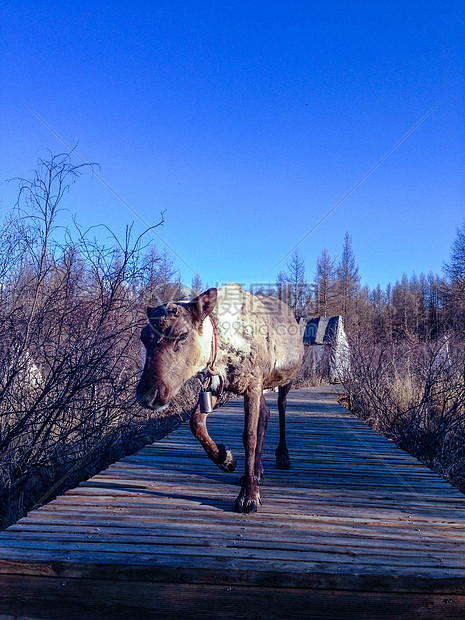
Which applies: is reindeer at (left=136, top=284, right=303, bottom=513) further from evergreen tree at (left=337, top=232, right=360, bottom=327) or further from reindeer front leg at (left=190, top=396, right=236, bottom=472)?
evergreen tree at (left=337, top=232, right=360, bottom=327)

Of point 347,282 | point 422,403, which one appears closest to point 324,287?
point 347,282

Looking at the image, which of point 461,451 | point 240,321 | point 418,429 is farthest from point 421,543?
point 461,451

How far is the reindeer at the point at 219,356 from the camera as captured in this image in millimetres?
3133

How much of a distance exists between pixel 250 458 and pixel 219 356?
0.85 meters

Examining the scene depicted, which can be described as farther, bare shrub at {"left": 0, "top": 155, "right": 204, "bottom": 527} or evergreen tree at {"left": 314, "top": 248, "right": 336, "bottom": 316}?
evergreen tree at {"left": 314, "top": 248, "right": 336, "bottom": 316}

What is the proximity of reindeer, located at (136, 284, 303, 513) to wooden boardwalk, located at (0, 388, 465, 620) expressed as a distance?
1.65ft

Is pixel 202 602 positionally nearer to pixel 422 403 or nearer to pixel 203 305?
pixel 203 305

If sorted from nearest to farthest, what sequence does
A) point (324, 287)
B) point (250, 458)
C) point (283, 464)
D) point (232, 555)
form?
point (232, 555), point (250, 458), point (283, 464), point (324, 287)

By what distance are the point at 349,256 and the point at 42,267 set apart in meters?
48.6

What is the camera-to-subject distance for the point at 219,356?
3691 millimetres

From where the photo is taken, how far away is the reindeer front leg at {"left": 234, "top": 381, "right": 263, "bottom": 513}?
344cm

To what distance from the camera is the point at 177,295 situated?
9.35 meters

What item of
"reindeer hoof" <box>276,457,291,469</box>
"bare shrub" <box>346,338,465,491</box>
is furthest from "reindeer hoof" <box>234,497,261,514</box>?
"bare shrub" <box>346,338,465,491</box>

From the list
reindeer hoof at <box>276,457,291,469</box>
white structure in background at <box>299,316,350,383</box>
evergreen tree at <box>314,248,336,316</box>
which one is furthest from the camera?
evergreen tree at <box>314,248,336,316</box>
